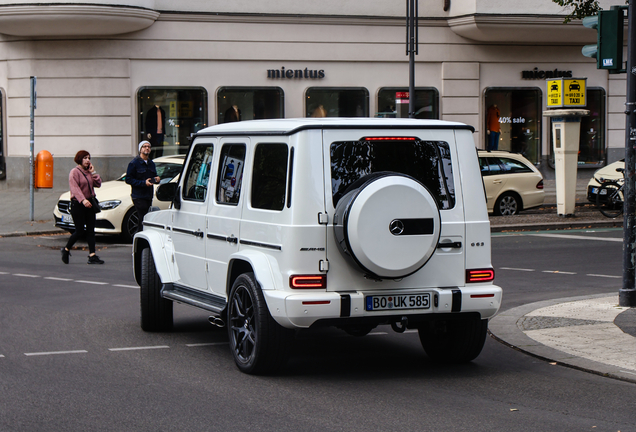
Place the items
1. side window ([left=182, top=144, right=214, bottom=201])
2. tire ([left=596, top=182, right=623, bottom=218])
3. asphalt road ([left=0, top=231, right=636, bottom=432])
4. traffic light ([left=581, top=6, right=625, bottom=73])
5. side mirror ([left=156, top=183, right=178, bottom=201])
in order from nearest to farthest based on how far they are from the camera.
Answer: asphalt road ([left=0, top=231, right=636, bottom=432]), side window ([left=182, top=144, right=214, bottom=201]), side mirror ([left=156, top=183, right=178, bottom=201]), traffic light ([left=581, top=6, right=625, bottom=73]), tire ([left=596, top=182, right=623, bottom=218])

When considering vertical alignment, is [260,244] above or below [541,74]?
below

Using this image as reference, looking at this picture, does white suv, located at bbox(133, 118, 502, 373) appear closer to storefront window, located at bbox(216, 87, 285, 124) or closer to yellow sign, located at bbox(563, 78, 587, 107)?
yellow sign, located at bbox(563, 78, 587, 107)

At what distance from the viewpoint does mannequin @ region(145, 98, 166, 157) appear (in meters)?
25.1

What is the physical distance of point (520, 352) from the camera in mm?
7680

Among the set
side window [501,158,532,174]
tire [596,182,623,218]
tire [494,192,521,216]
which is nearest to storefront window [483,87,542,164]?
side window [501,158,532,174]

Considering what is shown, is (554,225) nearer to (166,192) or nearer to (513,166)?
(513,166)

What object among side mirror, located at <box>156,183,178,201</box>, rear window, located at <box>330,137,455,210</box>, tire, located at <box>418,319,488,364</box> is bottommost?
tire, located at <box>418,319,488,364</box>

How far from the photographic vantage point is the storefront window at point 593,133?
28.5 meters

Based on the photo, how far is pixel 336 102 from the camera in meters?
26.6

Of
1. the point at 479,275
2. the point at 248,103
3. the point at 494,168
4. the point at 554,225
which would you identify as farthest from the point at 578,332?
the point at 248,103

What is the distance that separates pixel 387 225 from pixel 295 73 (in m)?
20.1

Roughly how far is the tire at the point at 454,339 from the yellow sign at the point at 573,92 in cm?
1395

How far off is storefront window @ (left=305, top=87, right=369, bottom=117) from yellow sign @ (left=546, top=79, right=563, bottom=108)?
7.17m

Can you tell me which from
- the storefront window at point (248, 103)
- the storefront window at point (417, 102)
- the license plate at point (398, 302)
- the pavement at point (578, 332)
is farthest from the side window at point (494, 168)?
the license plate at point (398, 302)
